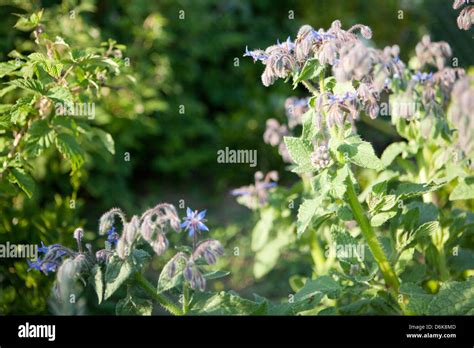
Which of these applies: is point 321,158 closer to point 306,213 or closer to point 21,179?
point 306,213

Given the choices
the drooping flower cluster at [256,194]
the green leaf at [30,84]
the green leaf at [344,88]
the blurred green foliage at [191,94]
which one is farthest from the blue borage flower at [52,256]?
the blurred green foliage at [191,94]

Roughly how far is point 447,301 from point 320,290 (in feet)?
1.19

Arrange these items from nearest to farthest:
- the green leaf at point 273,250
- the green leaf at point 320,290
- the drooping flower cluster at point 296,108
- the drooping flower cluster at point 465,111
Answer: the drooping flower cluster at point 465,111 → the green leaf at point 320,290 → the drooping flower cluster at point 296,108 → the green leaf at point 273,250

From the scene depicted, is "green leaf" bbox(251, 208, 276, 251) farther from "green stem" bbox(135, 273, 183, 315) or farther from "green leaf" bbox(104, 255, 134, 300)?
"green leaf" bbox(104, 255, 134, 300)

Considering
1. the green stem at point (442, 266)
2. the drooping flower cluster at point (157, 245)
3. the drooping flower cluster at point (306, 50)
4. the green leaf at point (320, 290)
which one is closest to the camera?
the drooping flower cluster at point (157, 245)

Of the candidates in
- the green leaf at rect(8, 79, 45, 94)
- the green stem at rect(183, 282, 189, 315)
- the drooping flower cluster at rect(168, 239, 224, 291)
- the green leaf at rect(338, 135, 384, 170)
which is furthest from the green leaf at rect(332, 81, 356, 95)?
the green leaf at rect(8, 79, 45, 94)

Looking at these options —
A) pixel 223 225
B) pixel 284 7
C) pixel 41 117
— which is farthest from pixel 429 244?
pixel 284 7

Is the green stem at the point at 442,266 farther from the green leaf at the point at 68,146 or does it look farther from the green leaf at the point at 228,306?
the green leaf at the point at 68,146

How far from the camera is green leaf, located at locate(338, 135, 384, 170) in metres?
1.82

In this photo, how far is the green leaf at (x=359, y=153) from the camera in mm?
1822

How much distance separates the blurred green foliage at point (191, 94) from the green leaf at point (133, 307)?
1.42m

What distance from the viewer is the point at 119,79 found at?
3.93 meters

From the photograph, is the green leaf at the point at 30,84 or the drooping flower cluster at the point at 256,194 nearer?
the green leaf at the point at 30,84

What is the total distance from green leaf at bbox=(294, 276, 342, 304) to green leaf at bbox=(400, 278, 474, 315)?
0.71 ft
